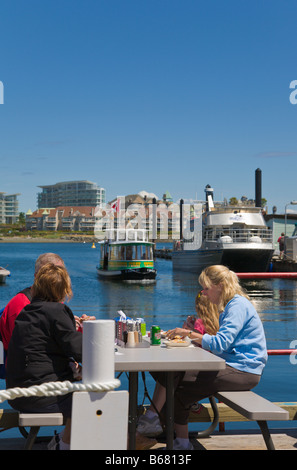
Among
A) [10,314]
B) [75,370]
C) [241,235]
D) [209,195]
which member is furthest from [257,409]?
[209,195]

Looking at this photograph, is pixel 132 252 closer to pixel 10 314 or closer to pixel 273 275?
pixel 273 275

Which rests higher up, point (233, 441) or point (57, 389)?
point (57, 389)

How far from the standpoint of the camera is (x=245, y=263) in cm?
4606

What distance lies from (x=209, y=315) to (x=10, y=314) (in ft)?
5.32

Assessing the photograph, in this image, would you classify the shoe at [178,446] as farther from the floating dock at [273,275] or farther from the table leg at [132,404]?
the floating dock at [273,275]

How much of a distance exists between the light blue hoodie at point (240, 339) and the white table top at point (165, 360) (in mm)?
185

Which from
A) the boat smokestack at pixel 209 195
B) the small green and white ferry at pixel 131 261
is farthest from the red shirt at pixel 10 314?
the boat smokestack at pixel 209 195

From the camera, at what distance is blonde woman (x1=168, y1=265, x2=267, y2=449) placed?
169 inches

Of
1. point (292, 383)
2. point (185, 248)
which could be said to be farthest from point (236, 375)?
point (185, 248)

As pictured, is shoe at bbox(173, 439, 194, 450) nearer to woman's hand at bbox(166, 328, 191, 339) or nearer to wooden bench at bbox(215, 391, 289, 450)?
wooden bench at bbox(215, 391, 289, 450)

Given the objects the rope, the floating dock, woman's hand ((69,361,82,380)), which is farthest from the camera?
the floating dock

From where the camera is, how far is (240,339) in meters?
4.38

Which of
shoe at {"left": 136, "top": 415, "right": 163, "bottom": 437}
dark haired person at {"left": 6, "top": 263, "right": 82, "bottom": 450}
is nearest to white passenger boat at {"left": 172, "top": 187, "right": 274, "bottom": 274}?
shoe at {"left": 136, "top": 415, "right": 163, "bottom": 437}

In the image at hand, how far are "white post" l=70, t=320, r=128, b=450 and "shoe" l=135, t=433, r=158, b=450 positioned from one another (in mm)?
1630
